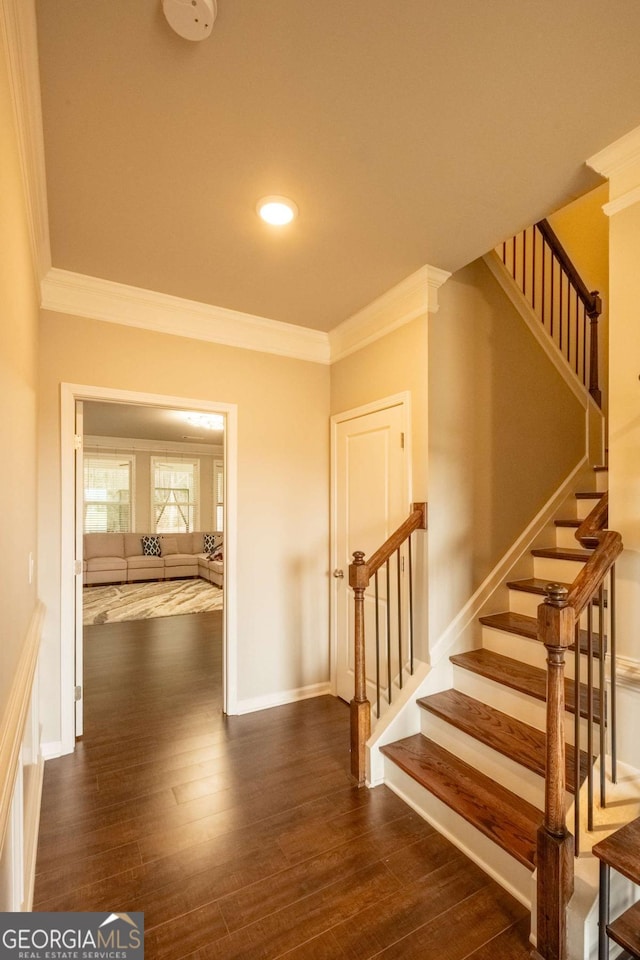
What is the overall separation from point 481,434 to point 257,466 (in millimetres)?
1538

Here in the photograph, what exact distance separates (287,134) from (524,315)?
2.00 meters

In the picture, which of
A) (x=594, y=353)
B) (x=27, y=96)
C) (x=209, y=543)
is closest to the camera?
(x=27, y=96)

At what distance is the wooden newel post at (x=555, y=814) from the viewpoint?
1.33 meters

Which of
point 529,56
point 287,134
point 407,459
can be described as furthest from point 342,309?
point 529,56

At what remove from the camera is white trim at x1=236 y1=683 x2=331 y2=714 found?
303 cm

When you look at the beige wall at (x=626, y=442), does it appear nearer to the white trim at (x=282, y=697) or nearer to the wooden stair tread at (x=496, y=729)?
the wooden stair tread at (x=496, y=729)

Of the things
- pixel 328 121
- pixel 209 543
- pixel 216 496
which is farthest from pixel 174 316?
pixel 216 496

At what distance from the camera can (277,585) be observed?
3.20 m

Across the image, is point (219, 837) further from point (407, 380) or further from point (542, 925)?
point (407, 380)

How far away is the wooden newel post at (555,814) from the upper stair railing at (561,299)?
8.02 ft

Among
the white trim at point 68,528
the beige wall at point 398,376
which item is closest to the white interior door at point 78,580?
the white trim at point 68,528

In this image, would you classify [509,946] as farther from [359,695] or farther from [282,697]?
→ [282,697]

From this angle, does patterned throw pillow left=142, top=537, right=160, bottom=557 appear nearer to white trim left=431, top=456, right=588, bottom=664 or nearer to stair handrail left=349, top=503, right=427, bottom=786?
stair handrail left=349, top=503, right=427, bottom=786

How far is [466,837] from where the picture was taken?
180 cm
